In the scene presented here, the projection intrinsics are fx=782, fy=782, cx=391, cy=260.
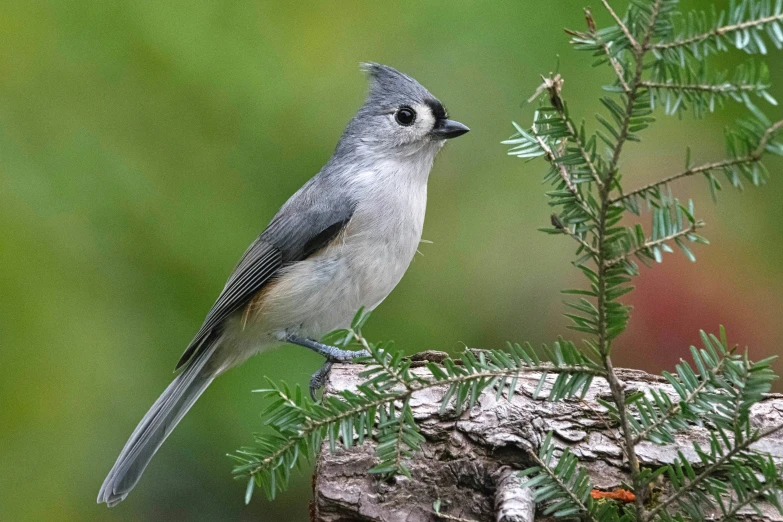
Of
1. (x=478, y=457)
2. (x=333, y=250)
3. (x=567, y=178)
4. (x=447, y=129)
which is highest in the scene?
(x=447, y=129)

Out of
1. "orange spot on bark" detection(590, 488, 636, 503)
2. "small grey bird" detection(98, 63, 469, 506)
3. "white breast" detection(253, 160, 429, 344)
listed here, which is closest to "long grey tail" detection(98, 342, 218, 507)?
"small grey bird" detection(98, 63, 469, 506)

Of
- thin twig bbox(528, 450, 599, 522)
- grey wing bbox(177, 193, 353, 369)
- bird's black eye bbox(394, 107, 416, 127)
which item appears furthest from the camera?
bird's black eye bbox(394, 107, 416, 127)

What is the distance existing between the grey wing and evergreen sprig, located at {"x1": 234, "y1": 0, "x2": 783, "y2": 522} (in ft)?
4.94

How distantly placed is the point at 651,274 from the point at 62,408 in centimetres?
171

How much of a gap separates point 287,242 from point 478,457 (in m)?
1.43

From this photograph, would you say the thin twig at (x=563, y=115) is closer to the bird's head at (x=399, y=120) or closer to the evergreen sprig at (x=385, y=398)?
the evergreen sprig at (x=385, y=398)

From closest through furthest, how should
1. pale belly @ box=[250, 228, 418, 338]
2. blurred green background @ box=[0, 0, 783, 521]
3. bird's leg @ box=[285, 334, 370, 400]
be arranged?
blurred green background @ box=[0, 0, 783, 521] < bird's leg @ box=[285, 334, 370, 400] < pale belly @ box=[250, 228, 418, 338]

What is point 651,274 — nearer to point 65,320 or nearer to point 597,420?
point 597,420

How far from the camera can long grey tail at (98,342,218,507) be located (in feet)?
7.80

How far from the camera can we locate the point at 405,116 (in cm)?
305

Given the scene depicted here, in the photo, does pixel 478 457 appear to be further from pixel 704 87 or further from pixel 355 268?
pixel 355 268

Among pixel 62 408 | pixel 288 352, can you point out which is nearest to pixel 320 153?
pixel 288 352

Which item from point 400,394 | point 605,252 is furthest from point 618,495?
point 605,252

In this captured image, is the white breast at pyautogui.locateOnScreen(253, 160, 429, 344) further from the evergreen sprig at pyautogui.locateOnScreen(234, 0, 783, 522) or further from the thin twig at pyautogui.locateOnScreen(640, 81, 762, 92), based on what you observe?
the thin twig at pyautogui.locateOnScreen(640, 81, 762, 92)
